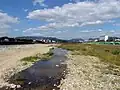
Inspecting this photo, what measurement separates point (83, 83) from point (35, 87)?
424cm

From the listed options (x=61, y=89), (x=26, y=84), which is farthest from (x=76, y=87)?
(x=26, y=84)

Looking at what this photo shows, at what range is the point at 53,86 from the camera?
22.2m

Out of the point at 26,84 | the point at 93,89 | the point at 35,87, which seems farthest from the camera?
the point at 26,84

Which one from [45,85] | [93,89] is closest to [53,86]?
[45,85]

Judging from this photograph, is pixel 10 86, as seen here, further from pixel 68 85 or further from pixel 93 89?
pixel 93 89

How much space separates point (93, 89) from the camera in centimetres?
1948

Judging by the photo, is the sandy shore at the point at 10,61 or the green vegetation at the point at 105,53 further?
the green vegetation at the point at 105,53

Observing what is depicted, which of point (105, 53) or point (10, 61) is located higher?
point (10, 61)

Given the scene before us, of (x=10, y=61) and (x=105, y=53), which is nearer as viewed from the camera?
(x=10, y=61)

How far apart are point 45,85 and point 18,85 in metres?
2.42

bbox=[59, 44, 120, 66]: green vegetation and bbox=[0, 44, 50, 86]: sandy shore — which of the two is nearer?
bbox=[0, 44, 50, 86]: sandy shore

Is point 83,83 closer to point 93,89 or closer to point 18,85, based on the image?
point 93,89

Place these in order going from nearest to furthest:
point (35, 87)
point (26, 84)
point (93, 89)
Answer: point (93, 89), point (35, 87), point (26, 84)

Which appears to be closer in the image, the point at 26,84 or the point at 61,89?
the point at 61,89
